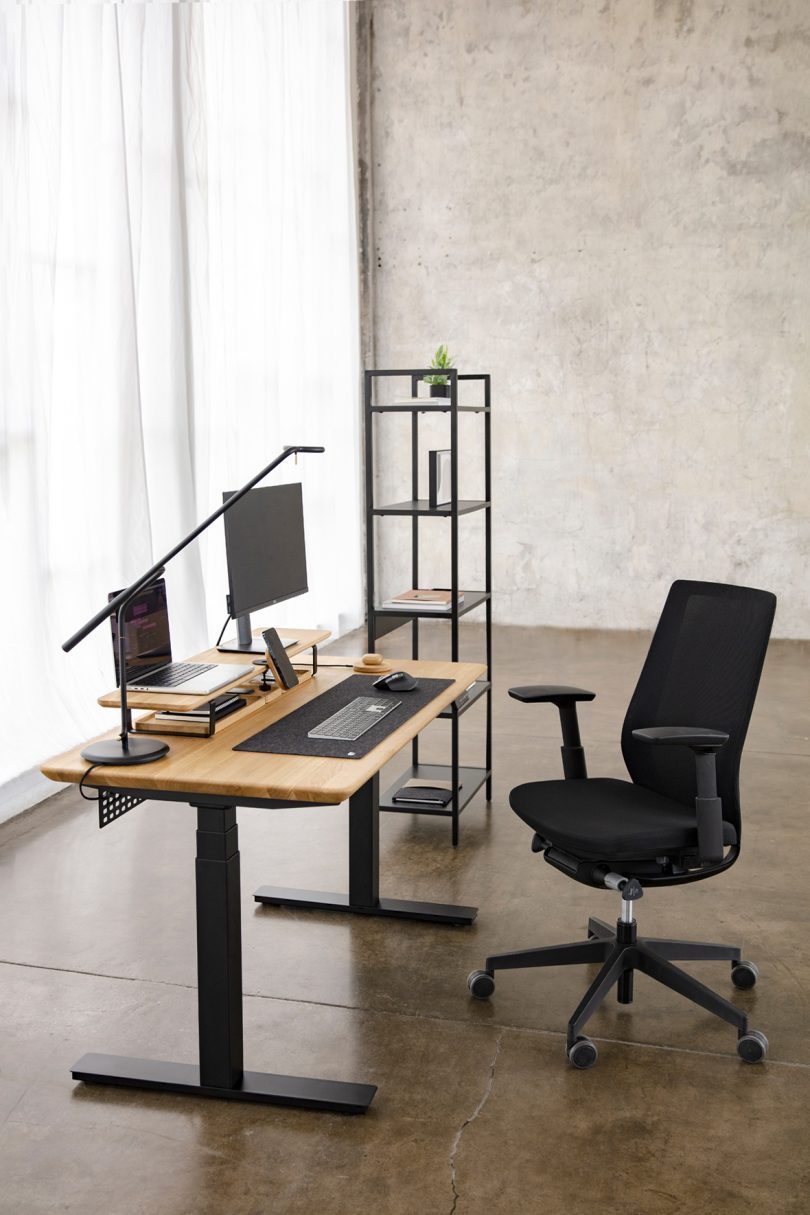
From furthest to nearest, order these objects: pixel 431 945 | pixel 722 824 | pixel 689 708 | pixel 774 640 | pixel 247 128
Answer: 1. pixel 774 640
2. pixel 247 128
3. pixel 431 945
4. pixel 689 708
5. pixel 722 824

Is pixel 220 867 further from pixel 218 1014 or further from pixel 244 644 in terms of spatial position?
pixel 244 644

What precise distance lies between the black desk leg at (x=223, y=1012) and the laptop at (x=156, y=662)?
507 millimetres

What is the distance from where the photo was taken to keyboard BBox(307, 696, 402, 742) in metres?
3.12

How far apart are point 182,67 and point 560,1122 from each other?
16.8 feet

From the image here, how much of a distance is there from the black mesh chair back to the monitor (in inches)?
46.4

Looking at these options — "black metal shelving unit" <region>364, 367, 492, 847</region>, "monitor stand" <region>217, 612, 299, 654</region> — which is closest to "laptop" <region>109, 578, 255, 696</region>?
"monitor stand" <region>217, 612, 299, 654</region>

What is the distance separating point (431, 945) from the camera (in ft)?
12.0

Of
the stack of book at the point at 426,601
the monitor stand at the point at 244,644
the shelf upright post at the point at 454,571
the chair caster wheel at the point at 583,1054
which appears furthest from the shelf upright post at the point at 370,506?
the chair caster wheel at the point at 583,1054

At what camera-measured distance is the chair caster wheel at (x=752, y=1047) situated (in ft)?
9.64

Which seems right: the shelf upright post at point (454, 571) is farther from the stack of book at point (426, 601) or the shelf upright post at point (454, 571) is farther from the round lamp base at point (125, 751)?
the round lamp base at point (125, 751)

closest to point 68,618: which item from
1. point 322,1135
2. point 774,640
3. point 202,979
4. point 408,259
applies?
point 202,979

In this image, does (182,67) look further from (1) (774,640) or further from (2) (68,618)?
(1) (774,640)

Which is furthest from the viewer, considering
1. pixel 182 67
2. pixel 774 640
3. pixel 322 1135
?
pixel 774 640

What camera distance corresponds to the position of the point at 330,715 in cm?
334
